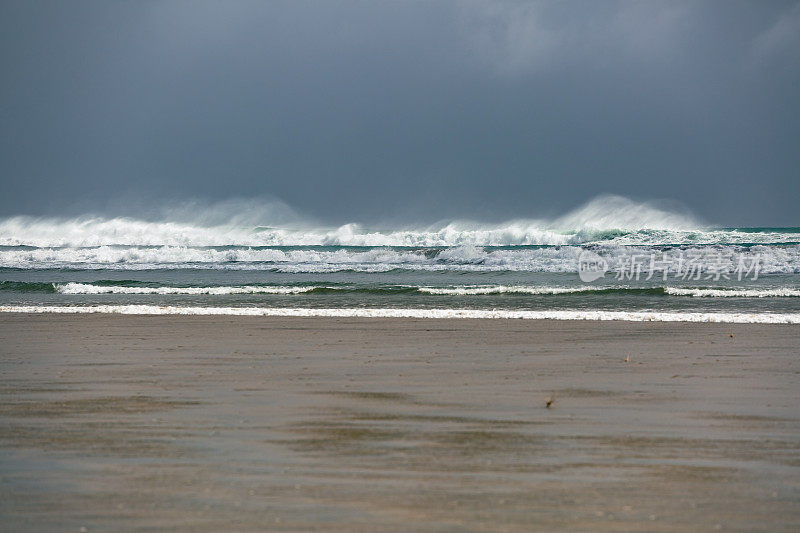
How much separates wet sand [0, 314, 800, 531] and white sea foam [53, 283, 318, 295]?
9723 mm

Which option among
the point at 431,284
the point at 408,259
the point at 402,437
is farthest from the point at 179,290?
the point at 402,437

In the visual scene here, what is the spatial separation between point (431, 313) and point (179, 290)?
8.50 m

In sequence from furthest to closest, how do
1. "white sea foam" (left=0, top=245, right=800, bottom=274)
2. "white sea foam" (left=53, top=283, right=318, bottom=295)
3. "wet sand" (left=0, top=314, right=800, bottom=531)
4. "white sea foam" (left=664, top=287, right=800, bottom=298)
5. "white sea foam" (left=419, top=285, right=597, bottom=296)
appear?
1. "white sea foam" (left=0, top=245, right=800, bottom=274)
2. "white sea foam" (left=53, top=283, right=318, bottom=295)
3. "white sea foam" (left=419, top=285, right=597, bottom=296)
4. "white sea foam" (left=664, top=287, right=800, bottom=298)
5. "wet sand" (left=0, top=314, right=800, bottom=531)

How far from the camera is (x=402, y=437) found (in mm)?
4234

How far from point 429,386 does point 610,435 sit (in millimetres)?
1868

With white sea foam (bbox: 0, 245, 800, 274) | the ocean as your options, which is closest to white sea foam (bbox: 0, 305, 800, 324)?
the ocean

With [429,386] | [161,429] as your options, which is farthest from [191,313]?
[161,429]

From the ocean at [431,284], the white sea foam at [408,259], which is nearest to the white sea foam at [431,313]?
the ocean at [431,284]

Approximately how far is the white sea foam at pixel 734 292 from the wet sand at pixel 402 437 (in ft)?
24.4

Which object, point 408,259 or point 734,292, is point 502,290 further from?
point 408,259

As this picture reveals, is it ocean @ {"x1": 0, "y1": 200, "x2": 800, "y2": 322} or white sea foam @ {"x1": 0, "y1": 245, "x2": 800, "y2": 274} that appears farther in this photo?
white sea foam @ {"x1": 0, "y1": 245, "x2": 800, "y2": 274}

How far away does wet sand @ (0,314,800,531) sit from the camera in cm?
304

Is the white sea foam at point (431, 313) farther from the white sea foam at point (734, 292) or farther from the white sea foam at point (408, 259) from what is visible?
the white sea foam at point (408, 259)

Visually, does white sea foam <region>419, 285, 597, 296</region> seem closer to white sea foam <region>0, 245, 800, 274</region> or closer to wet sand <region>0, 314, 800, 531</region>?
white sea foam <region>0, 245, 800, 274</region>
